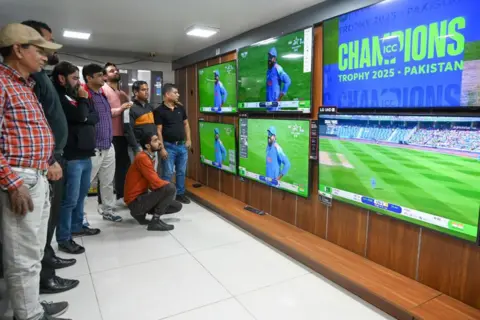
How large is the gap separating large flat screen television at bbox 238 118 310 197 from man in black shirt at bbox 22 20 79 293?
1973 mm

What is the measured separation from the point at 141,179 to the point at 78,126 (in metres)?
0.96

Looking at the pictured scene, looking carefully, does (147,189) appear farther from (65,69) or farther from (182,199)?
(65,69)

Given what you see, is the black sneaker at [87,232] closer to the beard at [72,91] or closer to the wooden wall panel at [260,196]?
the beard at [72,91]

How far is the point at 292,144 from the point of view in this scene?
3.20 metres

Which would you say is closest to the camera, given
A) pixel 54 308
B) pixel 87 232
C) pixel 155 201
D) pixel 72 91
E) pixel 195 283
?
pixel 54 308

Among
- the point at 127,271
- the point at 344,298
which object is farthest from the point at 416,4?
the point at 127,271

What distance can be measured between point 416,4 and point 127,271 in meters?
2.81

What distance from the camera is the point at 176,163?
14.7 ft

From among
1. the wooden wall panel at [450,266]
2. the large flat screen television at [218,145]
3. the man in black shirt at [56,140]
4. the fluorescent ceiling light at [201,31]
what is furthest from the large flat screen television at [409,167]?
the man in black shirt at [56,140]

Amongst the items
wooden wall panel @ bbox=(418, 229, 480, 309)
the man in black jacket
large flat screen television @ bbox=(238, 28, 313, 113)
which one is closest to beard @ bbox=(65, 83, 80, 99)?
the man in black jacket

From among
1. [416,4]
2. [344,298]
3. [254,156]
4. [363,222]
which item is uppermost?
[416,4]

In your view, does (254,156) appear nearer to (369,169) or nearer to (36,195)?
(369,169)

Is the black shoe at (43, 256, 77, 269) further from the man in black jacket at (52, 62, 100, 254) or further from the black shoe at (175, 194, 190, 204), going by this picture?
the black shoe at (175, 194, 190, 204)

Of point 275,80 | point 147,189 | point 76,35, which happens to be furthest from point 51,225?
point 76,35
